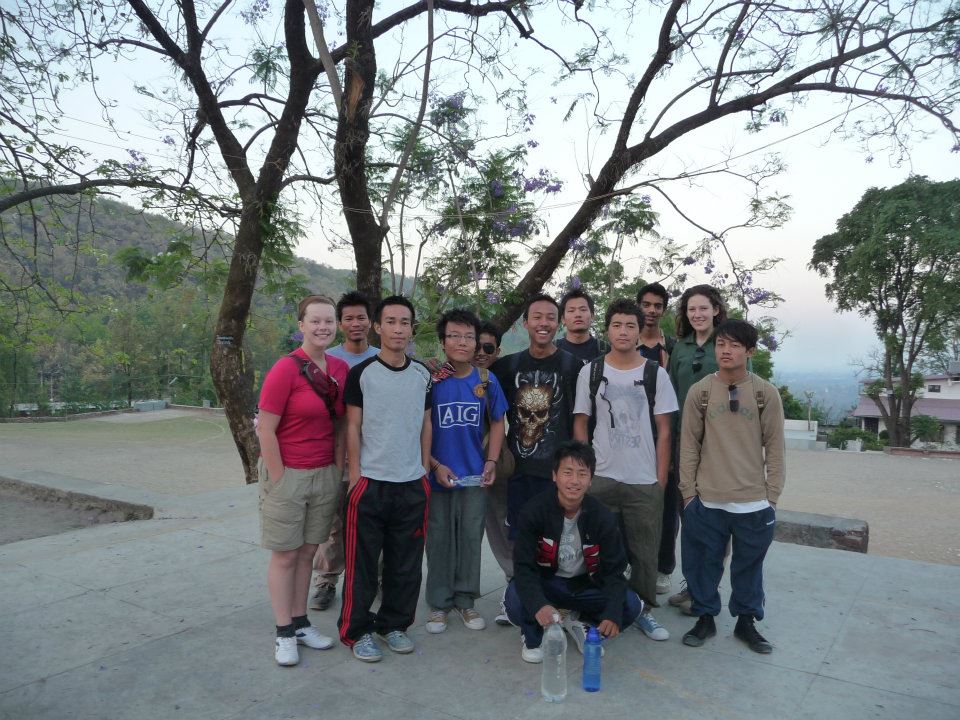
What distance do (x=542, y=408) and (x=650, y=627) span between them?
1.25 meters

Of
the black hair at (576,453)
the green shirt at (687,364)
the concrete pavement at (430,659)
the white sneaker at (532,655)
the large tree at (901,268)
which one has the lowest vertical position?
the concrete pavement at (430,659)

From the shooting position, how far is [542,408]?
3.67 meters

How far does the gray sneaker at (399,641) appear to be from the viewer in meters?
3.29

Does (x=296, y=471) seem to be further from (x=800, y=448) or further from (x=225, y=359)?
(x=800, y=448)

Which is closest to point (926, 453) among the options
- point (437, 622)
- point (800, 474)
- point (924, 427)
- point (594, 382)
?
point (924, 427)

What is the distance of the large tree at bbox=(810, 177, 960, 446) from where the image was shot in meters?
22.8

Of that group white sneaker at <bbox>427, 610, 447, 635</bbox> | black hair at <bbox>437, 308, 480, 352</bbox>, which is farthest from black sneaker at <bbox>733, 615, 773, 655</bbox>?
black hair at <bbox>437, 308, 480, 352</bbox>

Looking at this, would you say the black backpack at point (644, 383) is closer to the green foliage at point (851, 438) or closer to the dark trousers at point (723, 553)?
the dark trousers at point (723, 553)

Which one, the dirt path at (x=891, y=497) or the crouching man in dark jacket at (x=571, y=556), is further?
the dirt path at (x=891, y=497)

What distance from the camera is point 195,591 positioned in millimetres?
4148

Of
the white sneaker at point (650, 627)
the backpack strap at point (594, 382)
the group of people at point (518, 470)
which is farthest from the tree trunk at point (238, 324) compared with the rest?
the white sneaker at point (650, 627)

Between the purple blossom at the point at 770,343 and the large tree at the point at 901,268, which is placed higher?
the large tree at the point at 901,268

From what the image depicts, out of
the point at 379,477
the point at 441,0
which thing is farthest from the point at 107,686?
the point at 441,0

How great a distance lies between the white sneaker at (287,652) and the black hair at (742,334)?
99.4 inches
